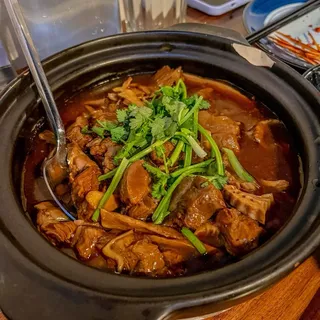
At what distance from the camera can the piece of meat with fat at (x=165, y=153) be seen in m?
1.65

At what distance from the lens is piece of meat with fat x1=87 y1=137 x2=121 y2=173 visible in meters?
1.68

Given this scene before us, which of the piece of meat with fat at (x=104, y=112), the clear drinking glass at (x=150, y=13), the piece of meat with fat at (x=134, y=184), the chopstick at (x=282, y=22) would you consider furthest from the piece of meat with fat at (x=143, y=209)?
the clear drinking glass at (x=150, y=13)

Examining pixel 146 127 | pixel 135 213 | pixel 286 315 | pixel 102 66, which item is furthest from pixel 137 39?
pixel 286 315

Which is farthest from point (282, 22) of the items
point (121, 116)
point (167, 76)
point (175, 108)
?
point (121, 116)

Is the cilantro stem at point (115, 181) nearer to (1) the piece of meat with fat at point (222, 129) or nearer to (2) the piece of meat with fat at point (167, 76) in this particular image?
(1) the piece of meat with fat at point (222, 129)

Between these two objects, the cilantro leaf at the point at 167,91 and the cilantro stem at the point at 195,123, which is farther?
the cilantro leaf at the point at 167,91

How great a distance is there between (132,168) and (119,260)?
1.13ft

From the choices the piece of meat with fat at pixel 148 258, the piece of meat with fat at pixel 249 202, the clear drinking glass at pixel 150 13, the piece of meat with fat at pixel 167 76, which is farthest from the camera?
the clear drinking glass at pixel 150 13

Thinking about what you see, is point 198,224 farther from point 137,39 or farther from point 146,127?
point 137,39

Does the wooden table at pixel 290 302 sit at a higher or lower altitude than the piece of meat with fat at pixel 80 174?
lower

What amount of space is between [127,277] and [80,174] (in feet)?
1.69

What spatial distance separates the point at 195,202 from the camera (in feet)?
4.91

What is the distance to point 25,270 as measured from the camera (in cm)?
123

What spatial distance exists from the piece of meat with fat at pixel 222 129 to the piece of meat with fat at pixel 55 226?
0.69 meters
